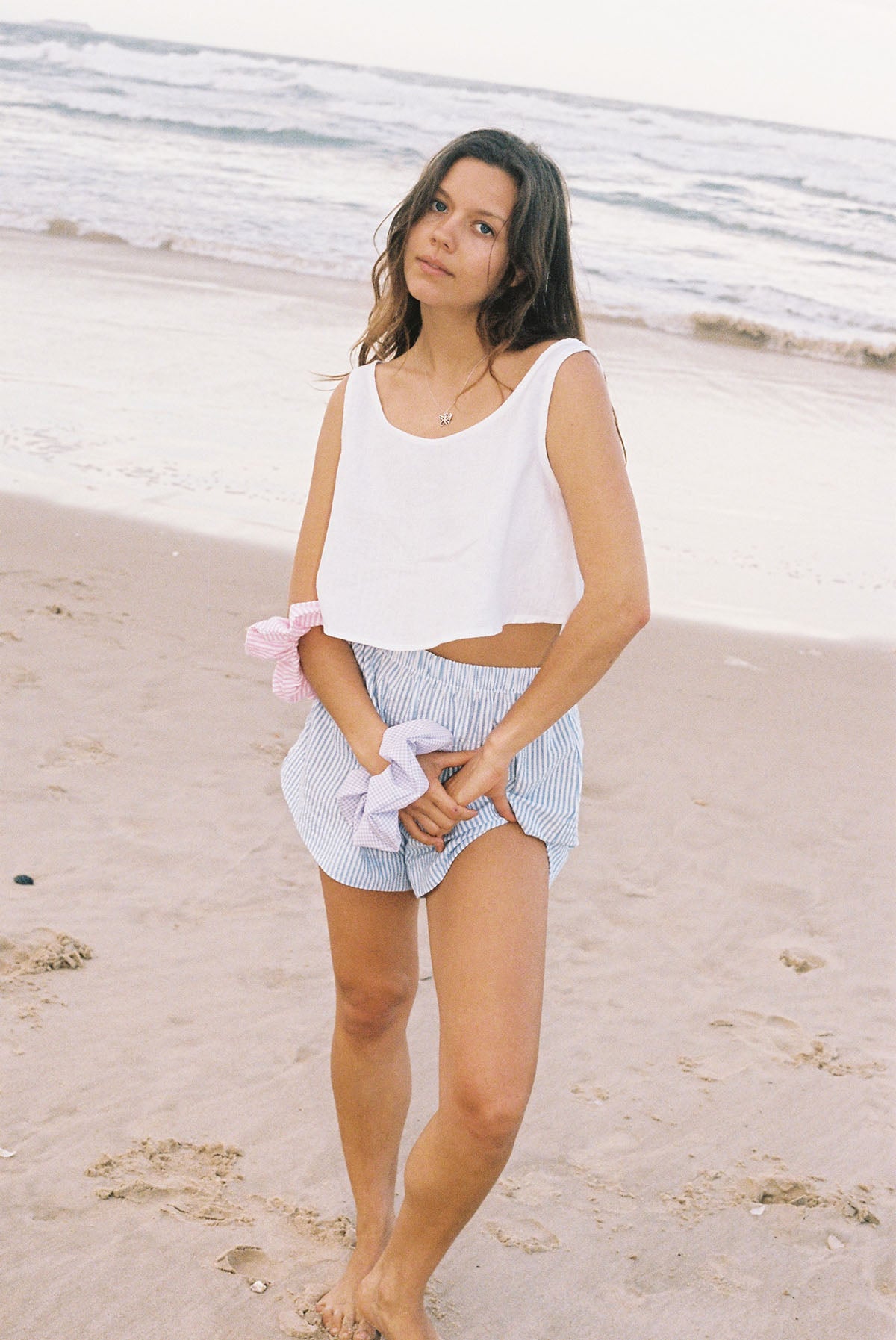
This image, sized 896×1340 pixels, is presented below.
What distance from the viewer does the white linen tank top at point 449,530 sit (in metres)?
1.96

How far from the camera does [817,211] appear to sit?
66.2 feet

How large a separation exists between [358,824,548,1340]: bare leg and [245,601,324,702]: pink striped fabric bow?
1.49 ft

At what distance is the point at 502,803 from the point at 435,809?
10 centimetres

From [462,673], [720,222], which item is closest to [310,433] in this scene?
[462,673]

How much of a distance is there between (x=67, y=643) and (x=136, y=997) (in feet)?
7.03

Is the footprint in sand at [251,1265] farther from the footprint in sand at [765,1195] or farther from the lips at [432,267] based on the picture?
the lips at [432,267]

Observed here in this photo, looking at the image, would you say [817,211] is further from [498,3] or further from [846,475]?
[846,475]

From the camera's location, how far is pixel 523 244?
6.52ft

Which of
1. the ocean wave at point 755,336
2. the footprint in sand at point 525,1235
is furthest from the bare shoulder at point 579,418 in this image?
the ocean wave at point 755,336

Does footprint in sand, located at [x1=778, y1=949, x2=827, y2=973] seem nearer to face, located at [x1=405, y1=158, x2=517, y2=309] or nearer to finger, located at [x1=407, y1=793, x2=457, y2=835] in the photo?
finger, located at [x1=407, y1=793, x2=457, y2=835]

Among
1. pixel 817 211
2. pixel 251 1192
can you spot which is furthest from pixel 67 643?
pixel 817 211

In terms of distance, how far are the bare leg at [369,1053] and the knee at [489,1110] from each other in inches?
13.8

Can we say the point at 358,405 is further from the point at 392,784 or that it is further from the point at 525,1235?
the point at 525,1235

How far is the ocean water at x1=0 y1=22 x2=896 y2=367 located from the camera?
14.1 metres
